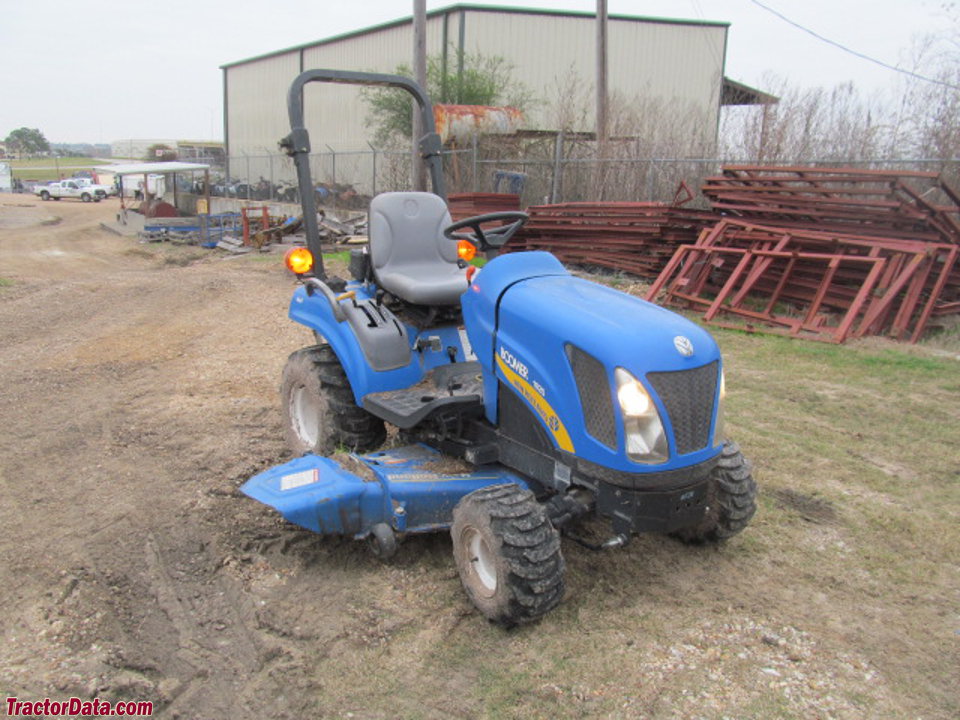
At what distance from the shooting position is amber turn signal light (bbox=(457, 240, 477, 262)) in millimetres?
4711

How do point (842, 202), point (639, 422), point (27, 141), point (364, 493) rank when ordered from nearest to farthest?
point (639, 422) < point (364, 493) < point (842, 202) < point (27, 141)

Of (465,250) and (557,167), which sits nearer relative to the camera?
(465,250)

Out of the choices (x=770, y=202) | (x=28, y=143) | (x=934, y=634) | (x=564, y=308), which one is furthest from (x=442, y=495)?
(x=28, y=143)

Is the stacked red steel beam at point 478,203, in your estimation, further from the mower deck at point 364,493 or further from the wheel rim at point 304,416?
the mower deck at point 364,493

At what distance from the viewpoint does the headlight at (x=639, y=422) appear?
2799 mm

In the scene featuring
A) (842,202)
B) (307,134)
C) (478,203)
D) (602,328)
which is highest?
(307,134)

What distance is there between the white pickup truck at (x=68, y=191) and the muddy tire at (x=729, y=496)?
44026 mm

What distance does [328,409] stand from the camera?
14.1 ft

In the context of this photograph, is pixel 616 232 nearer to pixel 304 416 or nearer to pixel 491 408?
pixel 304 416

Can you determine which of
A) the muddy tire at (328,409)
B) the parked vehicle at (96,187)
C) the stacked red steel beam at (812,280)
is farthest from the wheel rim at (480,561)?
the parked vehicle at (96,187)

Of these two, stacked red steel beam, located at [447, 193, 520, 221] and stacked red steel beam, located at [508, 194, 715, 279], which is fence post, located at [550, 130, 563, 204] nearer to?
stacked red steel beam, located at [447, 193, 520, 221]

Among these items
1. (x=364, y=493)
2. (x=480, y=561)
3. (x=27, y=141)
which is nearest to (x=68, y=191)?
(x=364, y=493)

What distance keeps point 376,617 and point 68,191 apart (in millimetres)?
44605

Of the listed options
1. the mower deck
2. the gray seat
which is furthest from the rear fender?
the mower deck
